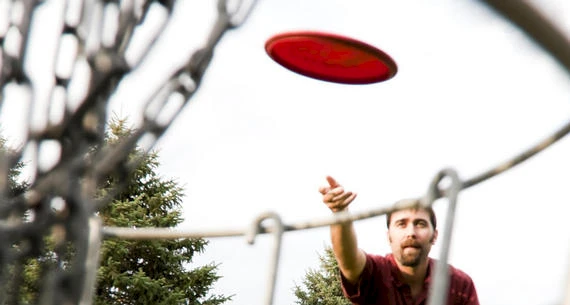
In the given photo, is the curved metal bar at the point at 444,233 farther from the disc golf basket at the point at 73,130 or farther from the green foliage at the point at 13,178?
the green foliage at the point at 13,178

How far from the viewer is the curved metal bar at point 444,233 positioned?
1.62 meters

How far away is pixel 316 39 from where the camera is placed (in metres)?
2.99

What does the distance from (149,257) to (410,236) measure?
12.4 m

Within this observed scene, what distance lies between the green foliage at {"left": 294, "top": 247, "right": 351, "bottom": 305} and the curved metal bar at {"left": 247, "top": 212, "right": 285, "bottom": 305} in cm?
1765

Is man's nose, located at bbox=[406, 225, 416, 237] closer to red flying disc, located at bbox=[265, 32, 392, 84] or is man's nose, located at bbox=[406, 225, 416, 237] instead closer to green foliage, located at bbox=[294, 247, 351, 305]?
red flying disc, located at bbox=[265, 32, 392, 84]

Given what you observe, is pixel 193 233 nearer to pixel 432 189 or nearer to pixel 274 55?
pixel 432 189

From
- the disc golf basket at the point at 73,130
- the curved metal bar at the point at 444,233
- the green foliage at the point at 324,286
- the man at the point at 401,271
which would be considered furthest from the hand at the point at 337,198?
the green foliage at the point at 324,286

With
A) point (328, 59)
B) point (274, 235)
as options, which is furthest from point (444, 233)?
point (328, 59)

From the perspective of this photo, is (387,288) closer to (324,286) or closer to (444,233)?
(444,233)

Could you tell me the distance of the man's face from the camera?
10.8 feet

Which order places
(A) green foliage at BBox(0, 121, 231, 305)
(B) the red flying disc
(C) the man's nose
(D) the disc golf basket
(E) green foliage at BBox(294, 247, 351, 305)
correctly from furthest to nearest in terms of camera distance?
1. (E) green foliage at BBox(294, 247, 351, 305)
2. (A) green foliage at BBox(0, 121, 231, 305)
3. (C) the man's nose
4. (B) the red flying disc
5. (D) the disc golf basket

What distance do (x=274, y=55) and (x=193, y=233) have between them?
3.46ft

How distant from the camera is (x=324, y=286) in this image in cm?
1997

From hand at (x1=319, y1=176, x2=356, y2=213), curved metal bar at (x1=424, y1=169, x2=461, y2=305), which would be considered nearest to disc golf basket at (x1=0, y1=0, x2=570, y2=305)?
curved metal bar at (x1=424, y1=169, x2=461, y2=305)
